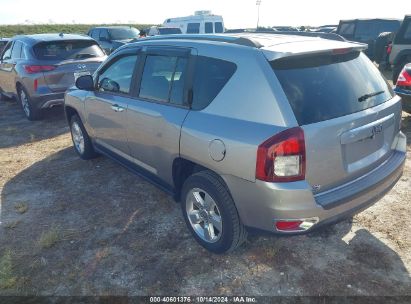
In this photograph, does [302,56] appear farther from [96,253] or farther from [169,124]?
[96,253]

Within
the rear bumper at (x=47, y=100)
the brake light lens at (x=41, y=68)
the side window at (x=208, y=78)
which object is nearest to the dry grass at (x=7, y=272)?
the side window at (x=208, y=78)

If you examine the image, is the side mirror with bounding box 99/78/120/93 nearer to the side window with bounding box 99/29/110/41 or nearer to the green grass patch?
the side window with bounding box 99/29/110/41

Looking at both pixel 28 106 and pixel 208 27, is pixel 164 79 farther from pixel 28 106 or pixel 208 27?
pixel 208 27

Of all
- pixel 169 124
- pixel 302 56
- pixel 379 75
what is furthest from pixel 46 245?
pixel 379 75

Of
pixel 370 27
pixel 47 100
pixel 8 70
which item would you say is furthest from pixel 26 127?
pixel 370 27

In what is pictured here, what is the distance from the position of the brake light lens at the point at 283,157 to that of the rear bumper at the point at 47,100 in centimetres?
601

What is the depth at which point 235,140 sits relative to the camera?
2533 mm

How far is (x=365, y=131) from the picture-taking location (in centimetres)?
264

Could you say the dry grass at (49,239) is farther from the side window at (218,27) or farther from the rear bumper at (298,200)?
the side window at (218,27)

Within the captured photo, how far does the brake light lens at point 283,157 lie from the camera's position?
92.4 inches

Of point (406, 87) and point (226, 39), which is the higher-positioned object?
point (226, 39)

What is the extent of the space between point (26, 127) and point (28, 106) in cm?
47

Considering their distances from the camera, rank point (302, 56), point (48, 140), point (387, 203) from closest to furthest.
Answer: point (302, 56)
point (387, 203)
point (48, 140)

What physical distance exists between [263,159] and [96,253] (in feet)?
6.30
